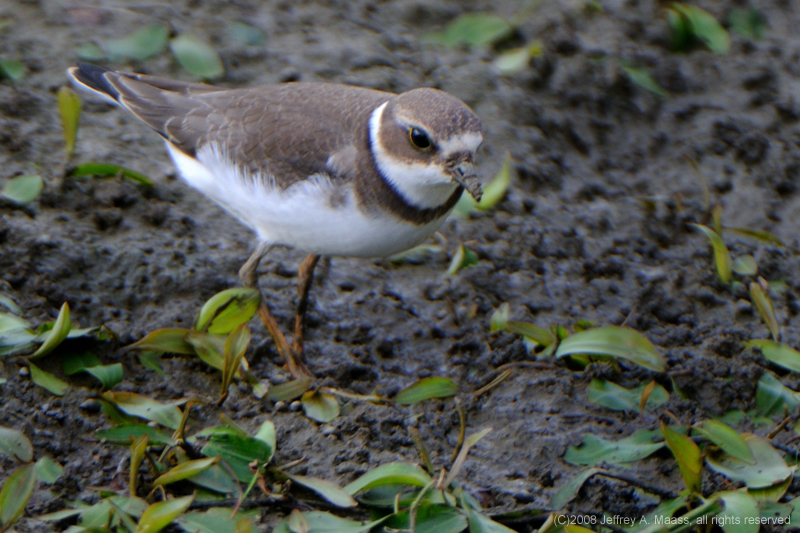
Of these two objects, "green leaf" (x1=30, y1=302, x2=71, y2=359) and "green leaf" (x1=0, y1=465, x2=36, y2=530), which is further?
"green leaf" (x1=30, y1=302, x2=71, y2=359)

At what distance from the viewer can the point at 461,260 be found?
5.25 m

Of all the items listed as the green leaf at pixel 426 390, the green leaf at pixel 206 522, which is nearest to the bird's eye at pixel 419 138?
the green leaf at pixel 426 390

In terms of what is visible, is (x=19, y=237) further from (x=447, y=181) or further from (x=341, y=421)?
(x=447, y=181)

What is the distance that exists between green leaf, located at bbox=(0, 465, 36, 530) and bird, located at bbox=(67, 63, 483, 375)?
4.85 feet

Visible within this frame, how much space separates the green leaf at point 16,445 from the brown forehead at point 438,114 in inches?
86.4

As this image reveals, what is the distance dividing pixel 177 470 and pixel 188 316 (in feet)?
4.49

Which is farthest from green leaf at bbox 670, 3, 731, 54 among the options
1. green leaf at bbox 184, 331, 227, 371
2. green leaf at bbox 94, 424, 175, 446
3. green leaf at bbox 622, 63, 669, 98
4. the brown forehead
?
green leaf at bbox 94, 424, 175, 446

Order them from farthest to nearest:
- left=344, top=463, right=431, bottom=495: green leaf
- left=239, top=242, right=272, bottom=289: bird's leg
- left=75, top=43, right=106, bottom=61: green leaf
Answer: left=75, top=43, right=106, bottom=61: green leaf < left=239, top=242, right=272, bottom=289: bird's leg < left=344, top=463, right=431, bottom=495: green leaf

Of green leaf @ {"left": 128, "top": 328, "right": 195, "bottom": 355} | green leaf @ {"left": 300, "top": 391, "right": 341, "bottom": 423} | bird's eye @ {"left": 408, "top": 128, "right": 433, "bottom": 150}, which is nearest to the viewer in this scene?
bird's eye @ {"left": 408, "top": 128, "right": 433, "bottom": 150}

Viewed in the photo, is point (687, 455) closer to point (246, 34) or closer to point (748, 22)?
point (246, 34)

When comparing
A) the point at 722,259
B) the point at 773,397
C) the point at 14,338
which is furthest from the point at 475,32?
the point at 14,338

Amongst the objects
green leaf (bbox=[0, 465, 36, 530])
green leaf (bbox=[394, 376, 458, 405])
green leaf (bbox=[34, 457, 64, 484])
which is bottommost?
green leaf (bbox=[394, 376, 458, 405])

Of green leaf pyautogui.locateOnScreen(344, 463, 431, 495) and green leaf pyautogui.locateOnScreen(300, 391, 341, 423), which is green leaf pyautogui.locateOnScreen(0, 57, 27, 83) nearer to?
green leaf pyautogui.locateOnScreen(300, 391, 341, 423)

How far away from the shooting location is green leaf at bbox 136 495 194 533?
3.08m
